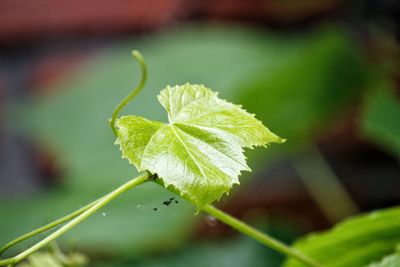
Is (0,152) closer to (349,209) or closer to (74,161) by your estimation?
(74,161)

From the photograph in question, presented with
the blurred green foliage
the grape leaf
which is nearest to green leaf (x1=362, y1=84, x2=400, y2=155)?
the blurred green foliage

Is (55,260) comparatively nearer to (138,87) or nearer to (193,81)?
(138,87)

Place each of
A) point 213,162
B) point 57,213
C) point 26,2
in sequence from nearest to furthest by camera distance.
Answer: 1. point 213,162
2. point 57,213
3. point 26,2

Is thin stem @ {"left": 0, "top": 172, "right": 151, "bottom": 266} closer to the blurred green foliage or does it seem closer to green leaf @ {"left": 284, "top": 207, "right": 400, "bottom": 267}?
green leaf @ {"left": 284, "top": 207, "right": 400, "bottom": 267}

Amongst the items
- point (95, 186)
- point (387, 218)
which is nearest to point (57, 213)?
point (95, 186)

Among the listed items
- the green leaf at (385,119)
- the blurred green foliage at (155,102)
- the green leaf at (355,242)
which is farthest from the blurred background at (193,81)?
the green leaf at (355,242)

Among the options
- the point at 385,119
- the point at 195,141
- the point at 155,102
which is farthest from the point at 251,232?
the point at 155,102
